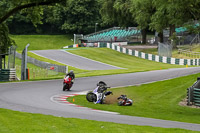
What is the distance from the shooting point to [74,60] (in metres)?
56.3

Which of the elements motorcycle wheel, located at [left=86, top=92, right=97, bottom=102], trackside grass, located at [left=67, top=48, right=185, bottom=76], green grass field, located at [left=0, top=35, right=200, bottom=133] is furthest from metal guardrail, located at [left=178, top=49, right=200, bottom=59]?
motorcycle wheel, located at [left=86, top=92, right=97, bottom=102]

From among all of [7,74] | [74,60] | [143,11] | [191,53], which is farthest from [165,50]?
[7,74]

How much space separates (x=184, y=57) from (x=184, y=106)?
38.4 meters

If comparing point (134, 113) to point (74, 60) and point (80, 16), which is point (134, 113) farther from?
point (80, 16)

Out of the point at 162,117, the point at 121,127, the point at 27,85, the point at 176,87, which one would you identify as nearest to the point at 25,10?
the point at 27,85

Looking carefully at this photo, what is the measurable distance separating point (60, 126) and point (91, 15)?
285ft

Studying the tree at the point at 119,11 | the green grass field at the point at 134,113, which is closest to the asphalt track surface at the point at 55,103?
the green grass field at the point at 134,113

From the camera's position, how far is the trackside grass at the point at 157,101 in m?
16.9

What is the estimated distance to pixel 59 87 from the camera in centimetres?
2755

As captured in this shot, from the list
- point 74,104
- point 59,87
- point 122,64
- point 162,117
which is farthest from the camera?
point 122,64

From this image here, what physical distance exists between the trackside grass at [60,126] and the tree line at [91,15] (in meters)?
15.7

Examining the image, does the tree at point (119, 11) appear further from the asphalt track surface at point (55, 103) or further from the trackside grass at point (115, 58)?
the asphalt track surface at point (55, 103)

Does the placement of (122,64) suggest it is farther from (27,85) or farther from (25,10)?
(27,85)

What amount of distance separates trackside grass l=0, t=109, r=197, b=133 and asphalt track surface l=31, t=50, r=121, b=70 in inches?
1418
